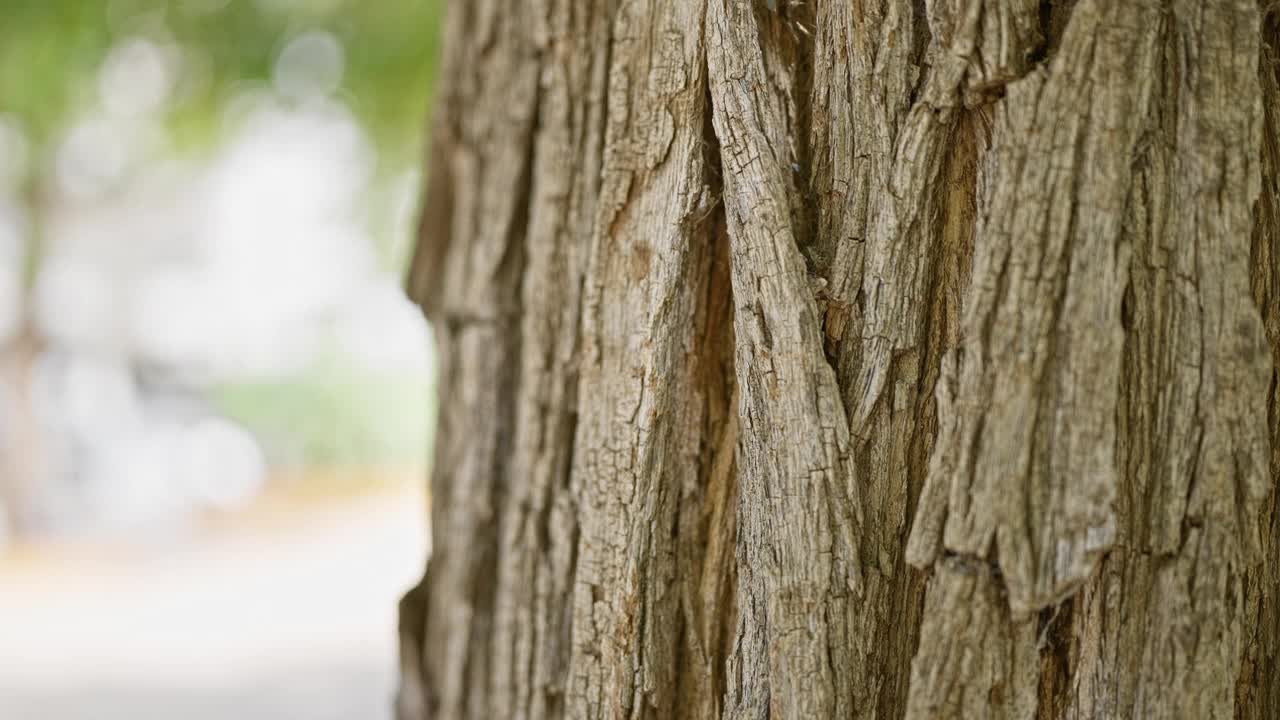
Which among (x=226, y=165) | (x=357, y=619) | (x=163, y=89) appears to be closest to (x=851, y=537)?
(x=357, y=619)

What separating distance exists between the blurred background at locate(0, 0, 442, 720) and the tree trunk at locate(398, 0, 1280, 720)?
207cm

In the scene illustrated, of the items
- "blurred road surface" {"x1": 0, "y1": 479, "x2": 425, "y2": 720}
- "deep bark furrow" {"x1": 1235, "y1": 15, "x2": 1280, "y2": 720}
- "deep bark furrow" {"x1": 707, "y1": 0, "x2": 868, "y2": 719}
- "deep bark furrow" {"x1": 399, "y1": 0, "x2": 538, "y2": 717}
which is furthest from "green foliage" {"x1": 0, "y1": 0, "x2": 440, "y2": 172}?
"deep bark furrow" {"x1": 1235, "y1": 15, "x2": 1280, "y2": 720}

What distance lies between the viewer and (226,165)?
7695 millimetres

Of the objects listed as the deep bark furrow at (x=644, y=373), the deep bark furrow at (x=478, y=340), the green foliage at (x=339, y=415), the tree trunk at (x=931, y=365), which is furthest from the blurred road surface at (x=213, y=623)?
the tree trunk at (x=931, y=365)

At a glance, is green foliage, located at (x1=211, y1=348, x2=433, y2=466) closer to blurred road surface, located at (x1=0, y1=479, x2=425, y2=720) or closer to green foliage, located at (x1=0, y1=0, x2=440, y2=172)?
blurred road surface, located at (x1=0, y1=479, x2=425, y2=720)

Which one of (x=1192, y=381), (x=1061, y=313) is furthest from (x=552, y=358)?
(x=1192, y=381)

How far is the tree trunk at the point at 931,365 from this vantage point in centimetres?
100

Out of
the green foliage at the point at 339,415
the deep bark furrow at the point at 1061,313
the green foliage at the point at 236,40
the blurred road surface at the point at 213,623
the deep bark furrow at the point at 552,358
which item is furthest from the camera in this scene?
the green foliage at the point at 339,415

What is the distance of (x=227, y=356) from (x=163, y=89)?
128 inches

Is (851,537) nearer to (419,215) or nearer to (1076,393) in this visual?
(1076,393)

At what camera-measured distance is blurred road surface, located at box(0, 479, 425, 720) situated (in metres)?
3.11

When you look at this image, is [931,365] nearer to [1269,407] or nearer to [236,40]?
[1269,407]

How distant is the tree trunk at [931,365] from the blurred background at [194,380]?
207 centimetres

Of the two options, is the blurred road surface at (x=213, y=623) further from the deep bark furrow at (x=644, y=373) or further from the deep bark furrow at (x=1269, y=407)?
the deep bark furrow at (x=1269, y=407)
